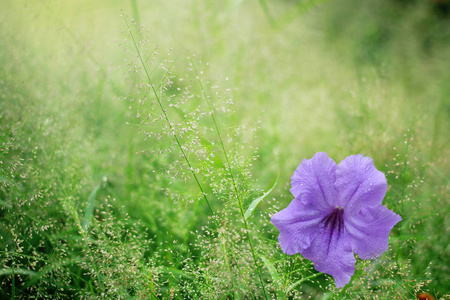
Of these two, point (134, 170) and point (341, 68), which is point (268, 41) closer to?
point (341, 68)

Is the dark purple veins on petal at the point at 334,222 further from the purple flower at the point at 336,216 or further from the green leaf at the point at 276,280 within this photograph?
the green leaf at the point at 276,280

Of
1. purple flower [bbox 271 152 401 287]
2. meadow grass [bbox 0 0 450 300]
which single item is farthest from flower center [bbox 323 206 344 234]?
meadow grass [bbox 0 0 450 300]

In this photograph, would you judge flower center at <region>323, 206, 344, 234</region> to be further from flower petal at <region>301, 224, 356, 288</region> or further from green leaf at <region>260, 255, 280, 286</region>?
green leaf at <region>260, 255, 280, 286</region>

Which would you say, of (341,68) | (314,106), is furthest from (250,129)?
(341,68)

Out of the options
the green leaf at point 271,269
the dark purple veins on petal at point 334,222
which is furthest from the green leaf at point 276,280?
the dark purple veins on petal at point 334,222

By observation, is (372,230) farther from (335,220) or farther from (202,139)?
(202,139)

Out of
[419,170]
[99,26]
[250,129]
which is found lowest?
[250,129]

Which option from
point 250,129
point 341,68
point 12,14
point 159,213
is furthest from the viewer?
point 341,68
